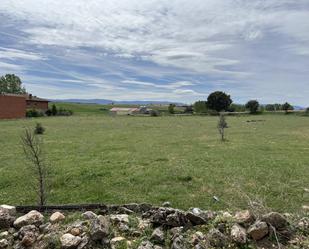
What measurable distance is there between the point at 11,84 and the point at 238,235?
303 ft

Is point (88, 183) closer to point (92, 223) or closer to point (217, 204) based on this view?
point (217, 204)

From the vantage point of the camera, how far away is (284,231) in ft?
12.7

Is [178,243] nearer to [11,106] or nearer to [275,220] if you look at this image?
[275,220]

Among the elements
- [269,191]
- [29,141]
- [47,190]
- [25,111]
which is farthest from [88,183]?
[25,111]

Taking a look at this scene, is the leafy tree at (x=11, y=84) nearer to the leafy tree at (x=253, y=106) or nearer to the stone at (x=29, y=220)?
the leafy tree at (x=253, y=106)

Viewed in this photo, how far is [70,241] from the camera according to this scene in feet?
11.9

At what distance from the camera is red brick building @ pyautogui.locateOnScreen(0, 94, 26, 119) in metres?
54.3

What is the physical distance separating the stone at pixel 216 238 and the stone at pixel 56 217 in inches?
77.2

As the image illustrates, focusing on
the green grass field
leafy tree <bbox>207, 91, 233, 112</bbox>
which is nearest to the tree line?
leafy tree <bbox>207, 91, 233, 112</bbox>

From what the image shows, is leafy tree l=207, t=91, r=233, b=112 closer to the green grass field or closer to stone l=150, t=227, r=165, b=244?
the green grass field

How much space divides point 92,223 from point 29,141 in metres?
2.93

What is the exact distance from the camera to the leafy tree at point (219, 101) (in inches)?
3228

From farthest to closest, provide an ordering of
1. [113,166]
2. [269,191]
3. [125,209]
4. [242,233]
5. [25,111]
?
[25,111]
[113,166]
[269,191]
[125,209]
[242,233]

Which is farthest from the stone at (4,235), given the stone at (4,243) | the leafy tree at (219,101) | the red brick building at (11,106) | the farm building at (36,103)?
the leafy tree at (219,101)
